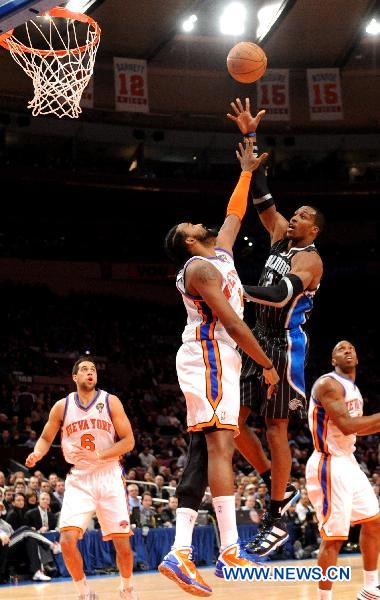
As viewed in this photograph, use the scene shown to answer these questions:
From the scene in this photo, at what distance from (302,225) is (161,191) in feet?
63.8

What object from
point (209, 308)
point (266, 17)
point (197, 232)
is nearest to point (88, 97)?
point (266, 17)

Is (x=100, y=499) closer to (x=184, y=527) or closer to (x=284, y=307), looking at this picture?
(x=284, y=307)

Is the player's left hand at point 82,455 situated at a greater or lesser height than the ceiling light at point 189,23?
lesser

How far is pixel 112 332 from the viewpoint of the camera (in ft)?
89.6

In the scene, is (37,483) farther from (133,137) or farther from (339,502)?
(133,137)

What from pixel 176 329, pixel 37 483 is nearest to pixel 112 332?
pixel 176 329

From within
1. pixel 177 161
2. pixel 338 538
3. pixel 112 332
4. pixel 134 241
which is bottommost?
pixel 338 538

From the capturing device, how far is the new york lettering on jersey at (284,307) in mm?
6660

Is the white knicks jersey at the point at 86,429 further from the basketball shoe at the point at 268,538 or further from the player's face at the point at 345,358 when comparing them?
the basketball shoe at the point at 268,538

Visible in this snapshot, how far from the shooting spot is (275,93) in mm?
23938

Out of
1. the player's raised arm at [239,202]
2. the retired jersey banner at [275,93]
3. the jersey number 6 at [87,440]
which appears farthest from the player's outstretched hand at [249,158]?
the retired jersey banner at [275,93]

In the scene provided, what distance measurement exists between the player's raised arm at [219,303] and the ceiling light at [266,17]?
58.2ft

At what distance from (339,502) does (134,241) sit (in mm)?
22118

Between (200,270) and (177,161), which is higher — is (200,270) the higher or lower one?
the lower one
